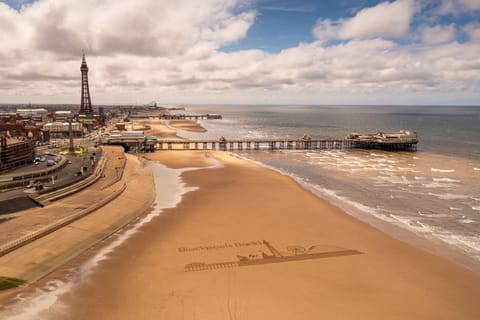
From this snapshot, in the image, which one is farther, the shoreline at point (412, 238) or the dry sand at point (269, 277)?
the shoreline at point (412, 238)

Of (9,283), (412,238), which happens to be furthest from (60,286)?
(412,238)

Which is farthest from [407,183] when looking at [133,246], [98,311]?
[98,311]

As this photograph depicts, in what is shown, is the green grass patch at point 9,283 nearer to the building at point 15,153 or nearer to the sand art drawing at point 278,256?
the sand art drawing at point 278,256

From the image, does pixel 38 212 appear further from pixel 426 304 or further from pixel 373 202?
pixel 373 202

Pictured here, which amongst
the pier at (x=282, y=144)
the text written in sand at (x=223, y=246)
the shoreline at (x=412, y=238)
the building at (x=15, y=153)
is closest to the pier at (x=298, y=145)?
the pier at (x=282, y=144)

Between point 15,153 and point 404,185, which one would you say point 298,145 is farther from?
point 15,153

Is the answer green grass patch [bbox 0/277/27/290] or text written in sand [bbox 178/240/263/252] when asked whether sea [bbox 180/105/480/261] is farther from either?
green grass patch [bbox 0/277/27/290]
